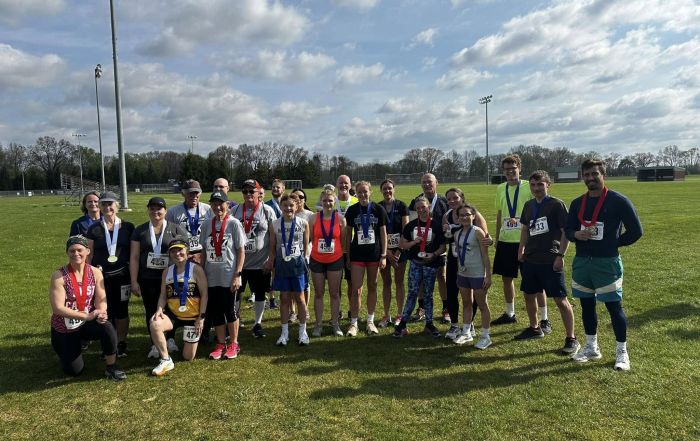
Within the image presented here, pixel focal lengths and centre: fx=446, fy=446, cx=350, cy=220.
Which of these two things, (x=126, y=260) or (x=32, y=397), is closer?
(x=32, y=397)

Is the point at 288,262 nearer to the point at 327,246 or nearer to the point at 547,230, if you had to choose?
the point at 327,246

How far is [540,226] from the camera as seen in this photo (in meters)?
5.49

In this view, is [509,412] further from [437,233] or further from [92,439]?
[92,439]

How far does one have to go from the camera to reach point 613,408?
4004 millimetres

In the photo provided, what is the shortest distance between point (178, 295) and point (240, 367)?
1.11 m

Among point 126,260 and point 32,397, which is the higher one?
point 126,260

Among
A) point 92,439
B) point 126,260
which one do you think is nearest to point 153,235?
point 126,260

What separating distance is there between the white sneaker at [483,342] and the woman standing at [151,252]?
3936 mm

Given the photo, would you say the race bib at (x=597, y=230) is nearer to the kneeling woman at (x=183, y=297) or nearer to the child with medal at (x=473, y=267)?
the child with medal at (x=473, y=267)

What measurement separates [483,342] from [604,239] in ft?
6.16

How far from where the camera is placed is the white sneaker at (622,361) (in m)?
4.75

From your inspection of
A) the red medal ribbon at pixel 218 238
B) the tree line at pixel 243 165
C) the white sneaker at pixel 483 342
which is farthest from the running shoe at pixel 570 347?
the tree line at pixel 243 165

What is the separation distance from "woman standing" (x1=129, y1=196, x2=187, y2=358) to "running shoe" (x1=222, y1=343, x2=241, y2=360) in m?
0.88

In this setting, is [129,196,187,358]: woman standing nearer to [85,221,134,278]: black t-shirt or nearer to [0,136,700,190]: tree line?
[85,221,134,278]: black t-shirt
